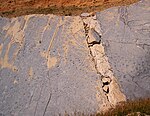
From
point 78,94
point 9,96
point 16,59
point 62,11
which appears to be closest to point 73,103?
point 78,94

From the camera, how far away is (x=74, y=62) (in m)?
7.79

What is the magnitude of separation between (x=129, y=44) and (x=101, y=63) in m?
0.88

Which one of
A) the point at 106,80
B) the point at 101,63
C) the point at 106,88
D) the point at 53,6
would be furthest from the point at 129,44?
the point at 53,6

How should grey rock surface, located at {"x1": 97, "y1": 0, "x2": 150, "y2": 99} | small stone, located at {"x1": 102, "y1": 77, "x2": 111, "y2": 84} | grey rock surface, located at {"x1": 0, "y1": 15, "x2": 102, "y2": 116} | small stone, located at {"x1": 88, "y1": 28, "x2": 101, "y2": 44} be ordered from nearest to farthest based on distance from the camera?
grey rock surface, located at {"x1": 0, "y1": 15, "x2": 102, "y2": 116}, grey rock surface, located at {"x1": 97, "y1": 0, "x2": 150, "y2": 99}, small stone, located at {"x1": 102, "y1": 77, "x2": 111, "y2": 84}, small stone, located at {"x1": 88, "y1": 28, "x2": 101, "y2": 44}

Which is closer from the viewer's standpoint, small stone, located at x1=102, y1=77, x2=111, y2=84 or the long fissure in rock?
the long fissure in rock

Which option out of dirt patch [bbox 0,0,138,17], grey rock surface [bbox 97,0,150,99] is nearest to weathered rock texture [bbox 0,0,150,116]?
grey rock surface [bbox 97,0,150,99]

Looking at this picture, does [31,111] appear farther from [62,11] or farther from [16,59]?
[62,11]

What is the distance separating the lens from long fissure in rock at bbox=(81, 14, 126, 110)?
23.6ft

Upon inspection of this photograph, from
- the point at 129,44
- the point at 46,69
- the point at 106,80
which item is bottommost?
the point at 106,80

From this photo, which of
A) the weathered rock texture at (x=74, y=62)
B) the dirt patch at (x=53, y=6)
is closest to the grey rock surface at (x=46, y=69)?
the weathered rock texture at (x=74, y=62)

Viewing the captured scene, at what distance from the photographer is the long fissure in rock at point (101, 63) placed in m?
7.18

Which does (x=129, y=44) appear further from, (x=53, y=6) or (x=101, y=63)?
(x=53, y=6)

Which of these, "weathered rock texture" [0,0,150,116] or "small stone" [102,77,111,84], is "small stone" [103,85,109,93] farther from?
"small stone" [102,77,111,84]

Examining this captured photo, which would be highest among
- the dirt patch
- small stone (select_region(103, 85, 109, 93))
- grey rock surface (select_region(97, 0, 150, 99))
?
the dirt patch
